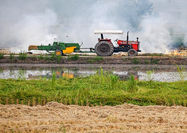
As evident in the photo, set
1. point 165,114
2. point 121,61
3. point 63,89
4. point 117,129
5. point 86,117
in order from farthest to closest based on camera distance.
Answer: point 121,61 < point 63,89 < point 165,114 < point 86,117 < point 117,129

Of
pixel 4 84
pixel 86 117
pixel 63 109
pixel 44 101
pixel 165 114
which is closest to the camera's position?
pixel 86 117

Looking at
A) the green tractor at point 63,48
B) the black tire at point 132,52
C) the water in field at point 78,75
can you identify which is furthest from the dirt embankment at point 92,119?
the green tractor at point 63,48

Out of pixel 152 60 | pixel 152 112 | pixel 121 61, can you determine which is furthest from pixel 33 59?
pixel 152 112

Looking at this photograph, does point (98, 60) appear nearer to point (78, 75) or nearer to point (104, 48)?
point (104, 48)

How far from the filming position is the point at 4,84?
7.11m

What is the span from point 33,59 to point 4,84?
1202 cm

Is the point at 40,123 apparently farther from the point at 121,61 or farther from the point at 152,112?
Answer: the point at 121,61

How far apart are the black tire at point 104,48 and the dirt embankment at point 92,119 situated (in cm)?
1521

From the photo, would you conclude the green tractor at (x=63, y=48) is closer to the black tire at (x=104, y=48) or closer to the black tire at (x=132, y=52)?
the black tire at (x=104, y=48)

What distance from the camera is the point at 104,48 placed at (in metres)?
20.2

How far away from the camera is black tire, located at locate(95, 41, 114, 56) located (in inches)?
790

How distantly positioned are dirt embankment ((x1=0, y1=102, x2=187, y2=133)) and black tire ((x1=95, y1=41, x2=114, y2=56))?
15206mm

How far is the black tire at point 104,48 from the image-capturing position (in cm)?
2008

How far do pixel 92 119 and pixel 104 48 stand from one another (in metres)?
16.4
